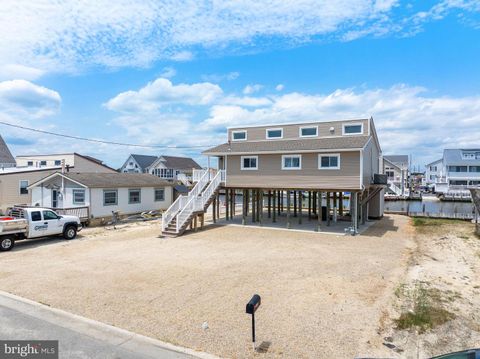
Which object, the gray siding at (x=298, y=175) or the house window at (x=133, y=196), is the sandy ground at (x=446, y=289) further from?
the house window at (x=133, y=196)

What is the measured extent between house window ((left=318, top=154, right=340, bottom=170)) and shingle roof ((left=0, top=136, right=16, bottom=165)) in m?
41.0

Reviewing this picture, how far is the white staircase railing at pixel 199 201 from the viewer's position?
20.7 m

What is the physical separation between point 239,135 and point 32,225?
1625cm

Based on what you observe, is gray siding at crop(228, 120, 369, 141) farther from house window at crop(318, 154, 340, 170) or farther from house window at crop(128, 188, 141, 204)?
house window at crop(128, 188, 141, 204)

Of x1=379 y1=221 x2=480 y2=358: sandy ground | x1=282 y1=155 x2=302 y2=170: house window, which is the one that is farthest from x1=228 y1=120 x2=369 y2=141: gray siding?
x1=379 y1=221 x2=480 y2=358: sandy ground

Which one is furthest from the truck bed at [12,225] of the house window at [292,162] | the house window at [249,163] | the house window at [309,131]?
the house window at [309,131]

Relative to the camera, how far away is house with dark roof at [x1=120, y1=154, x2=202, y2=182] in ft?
204

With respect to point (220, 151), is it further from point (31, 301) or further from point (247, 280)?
point (31, 301)

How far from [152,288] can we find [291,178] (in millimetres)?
14028

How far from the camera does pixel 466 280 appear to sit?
36.8ft

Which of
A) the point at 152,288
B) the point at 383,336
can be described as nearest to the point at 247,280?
the point at 152,288

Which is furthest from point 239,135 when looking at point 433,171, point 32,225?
point 433,171

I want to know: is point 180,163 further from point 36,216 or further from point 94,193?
point 36,216

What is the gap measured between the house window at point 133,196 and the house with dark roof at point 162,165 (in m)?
30.1
